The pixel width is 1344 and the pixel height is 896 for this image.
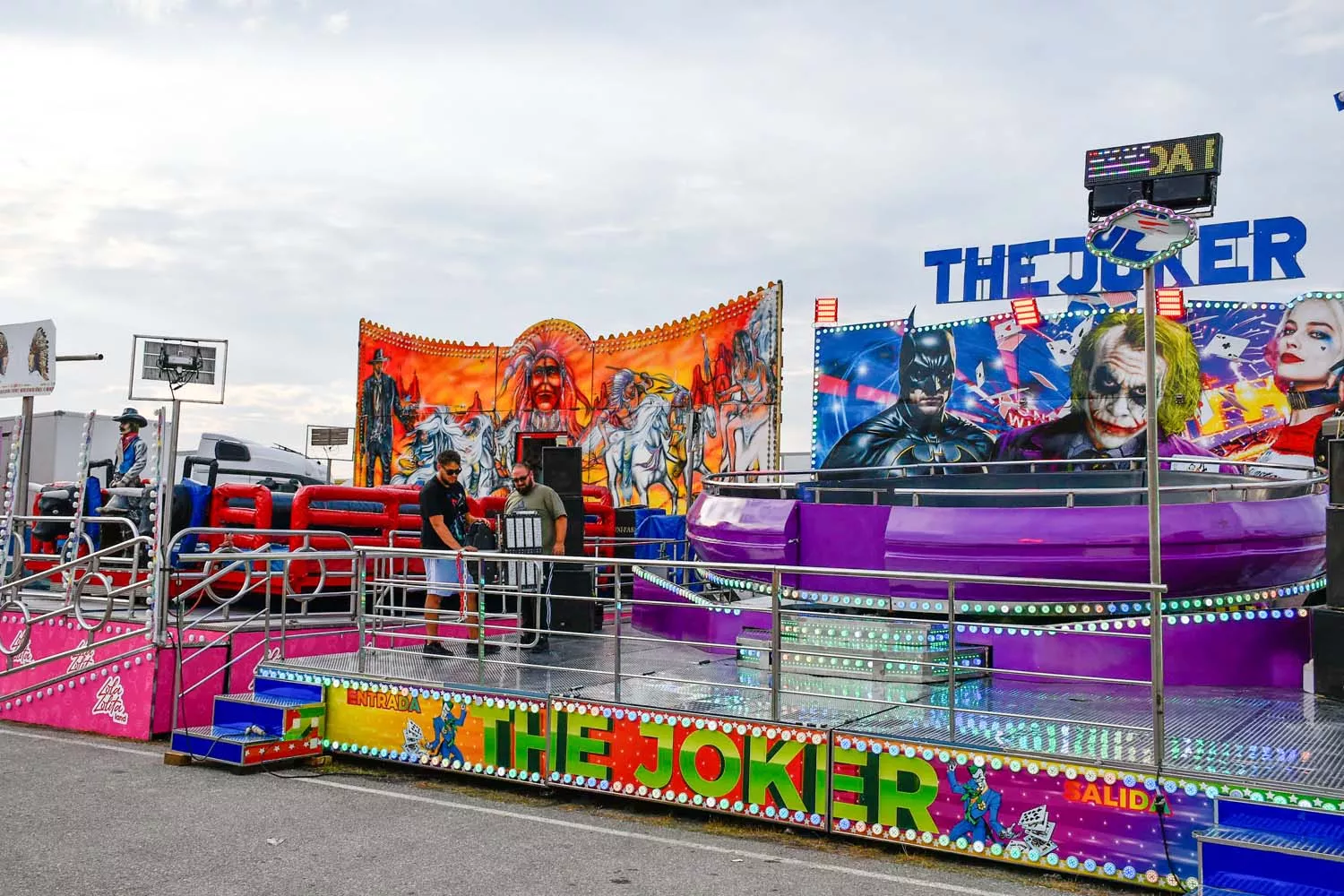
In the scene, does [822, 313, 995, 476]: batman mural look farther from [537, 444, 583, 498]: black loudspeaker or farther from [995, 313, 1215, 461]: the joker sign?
[537, 444, 583, 498]: black loudspeaker

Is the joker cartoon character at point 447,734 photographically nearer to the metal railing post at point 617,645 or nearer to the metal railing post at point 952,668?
the metal railing post at point 617,645

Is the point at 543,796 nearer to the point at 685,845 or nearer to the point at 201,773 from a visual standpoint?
the point at 685,845

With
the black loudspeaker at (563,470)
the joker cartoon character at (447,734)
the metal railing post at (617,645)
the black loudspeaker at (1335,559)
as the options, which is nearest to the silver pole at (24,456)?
the black loudspeaker at (563,470)

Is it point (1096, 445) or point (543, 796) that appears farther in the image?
point (1096, 445)

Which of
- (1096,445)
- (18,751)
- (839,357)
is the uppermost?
(839,357)

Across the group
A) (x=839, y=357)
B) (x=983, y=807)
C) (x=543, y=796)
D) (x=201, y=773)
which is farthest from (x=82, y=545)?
(x=839, y=357)

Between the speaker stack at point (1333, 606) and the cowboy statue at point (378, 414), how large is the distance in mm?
24055

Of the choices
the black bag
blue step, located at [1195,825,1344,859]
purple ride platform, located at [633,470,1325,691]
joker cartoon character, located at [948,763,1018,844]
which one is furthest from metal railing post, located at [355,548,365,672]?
blue step, located at [1195,825,1344,859]

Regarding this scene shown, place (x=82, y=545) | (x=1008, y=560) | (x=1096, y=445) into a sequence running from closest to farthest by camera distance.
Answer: (x=1008, y=560), (x=82, y=545), (x=1096, y=445)

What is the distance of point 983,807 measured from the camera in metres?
5.61

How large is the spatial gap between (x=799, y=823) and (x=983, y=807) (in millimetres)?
1042

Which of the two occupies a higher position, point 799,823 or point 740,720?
point 740,720

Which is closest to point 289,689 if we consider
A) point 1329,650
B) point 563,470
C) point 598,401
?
point 563,470

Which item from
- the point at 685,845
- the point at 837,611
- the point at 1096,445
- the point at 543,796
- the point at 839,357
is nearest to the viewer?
the point at 685,845
